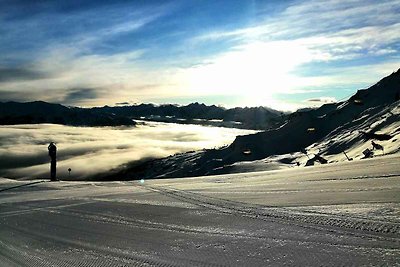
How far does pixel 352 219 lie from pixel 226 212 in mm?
2187

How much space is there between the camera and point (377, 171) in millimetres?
8930

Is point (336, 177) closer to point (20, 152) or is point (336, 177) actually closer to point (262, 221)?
point (262, 221)

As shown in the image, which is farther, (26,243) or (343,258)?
(26,243)

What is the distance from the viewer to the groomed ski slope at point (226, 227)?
4.53 metres

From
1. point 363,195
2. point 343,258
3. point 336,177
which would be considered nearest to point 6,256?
point 343,258

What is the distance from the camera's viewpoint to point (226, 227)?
5.93 meters

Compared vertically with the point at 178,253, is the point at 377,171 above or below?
above

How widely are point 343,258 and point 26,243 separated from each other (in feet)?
15.4

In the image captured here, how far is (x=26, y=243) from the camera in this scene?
20.7 feet

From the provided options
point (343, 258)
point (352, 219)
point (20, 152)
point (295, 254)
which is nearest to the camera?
point (343, 258)

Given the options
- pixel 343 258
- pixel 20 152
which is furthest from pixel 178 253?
pixel 20 152

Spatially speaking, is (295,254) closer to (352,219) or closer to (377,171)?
(352,219)

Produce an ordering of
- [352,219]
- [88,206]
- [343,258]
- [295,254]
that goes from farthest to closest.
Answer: [88,206] → [352,219] → [295,254] → [343,258]

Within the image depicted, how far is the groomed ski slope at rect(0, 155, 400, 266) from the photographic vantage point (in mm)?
4531
